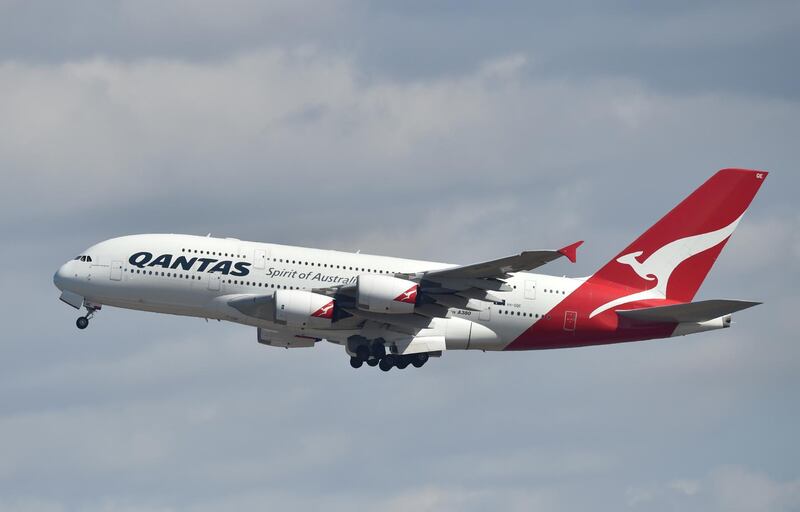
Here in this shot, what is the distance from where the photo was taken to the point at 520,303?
64.8 m

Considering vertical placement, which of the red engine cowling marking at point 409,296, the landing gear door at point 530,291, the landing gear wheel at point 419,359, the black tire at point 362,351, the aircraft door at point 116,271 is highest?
the aircraft door at point 116,271

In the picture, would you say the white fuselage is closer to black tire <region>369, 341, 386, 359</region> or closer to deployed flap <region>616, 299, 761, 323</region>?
black tire <region>369, 341, 386, 359</region>

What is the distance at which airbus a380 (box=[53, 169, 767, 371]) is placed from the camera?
61.9 m

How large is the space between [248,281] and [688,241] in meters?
21.7

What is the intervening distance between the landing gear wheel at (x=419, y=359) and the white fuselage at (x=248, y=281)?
128 centimetres

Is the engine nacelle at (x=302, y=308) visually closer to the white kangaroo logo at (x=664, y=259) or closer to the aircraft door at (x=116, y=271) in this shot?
the aircraft door at (x=116, y=271)

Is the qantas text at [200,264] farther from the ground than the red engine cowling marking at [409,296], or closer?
farther from the ground

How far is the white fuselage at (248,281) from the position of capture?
2464 inches

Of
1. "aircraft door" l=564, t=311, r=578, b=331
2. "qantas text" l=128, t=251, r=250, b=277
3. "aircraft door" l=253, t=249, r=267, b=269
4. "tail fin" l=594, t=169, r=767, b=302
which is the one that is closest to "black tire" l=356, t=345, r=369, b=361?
"aircraft door" l=253, t=249, r=267, b=269

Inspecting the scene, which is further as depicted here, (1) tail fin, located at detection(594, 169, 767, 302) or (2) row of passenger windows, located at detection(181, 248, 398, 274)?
(1) tail fin, located at detection(594, 169, 767, 302)

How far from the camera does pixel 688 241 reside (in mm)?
69312

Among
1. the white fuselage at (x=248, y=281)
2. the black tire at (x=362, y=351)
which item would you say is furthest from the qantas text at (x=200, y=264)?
the black tire at (x=362, y=351)

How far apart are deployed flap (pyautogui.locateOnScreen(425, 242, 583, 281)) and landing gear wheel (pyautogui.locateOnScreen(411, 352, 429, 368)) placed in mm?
5428

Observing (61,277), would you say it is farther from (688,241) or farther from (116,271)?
(688,241)
